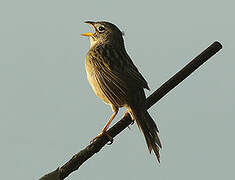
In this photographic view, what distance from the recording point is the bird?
514 centimetres

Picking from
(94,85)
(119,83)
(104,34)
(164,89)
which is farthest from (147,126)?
(104,34)

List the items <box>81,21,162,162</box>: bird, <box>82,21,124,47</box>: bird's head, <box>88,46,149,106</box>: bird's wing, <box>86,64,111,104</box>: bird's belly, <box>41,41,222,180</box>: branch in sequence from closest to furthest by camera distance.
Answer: <box>41,41,222,180</box>: branch < <box>81,21,162,162</box>: bird < <box>88,46,149,106</box>: bird's wing < <box>86,64,111,104</box>: bird's belly < <box>82,21,124,47</box>: bird's head

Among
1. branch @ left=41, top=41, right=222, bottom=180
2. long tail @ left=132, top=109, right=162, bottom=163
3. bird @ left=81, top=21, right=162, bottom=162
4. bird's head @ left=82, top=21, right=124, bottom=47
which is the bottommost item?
branch @ left=41, top=41, right=222, bottom=180

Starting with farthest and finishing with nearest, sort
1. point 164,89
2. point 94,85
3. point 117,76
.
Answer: point 94,85 → point 117,76 → point 164,89

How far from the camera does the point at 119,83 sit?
5.50 metres

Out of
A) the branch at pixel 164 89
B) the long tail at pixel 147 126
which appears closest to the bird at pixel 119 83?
the long tail at pixel 147 126

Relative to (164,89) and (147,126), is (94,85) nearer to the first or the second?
(147,126)

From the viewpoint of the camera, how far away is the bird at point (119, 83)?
5141 millimetres

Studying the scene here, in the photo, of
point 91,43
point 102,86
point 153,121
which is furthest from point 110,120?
point 91,43

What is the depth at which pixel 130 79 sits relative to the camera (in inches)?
216

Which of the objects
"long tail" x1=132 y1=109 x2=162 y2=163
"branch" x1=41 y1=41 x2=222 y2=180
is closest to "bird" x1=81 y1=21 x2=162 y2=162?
"long tail" x1=132 y1=109 x2=162 y2=163

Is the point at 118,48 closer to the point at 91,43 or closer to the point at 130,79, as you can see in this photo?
the point at 91,43

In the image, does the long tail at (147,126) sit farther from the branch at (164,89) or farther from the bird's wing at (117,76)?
the branch at (164,89)

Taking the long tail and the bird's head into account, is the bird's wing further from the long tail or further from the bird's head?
the bird's head
